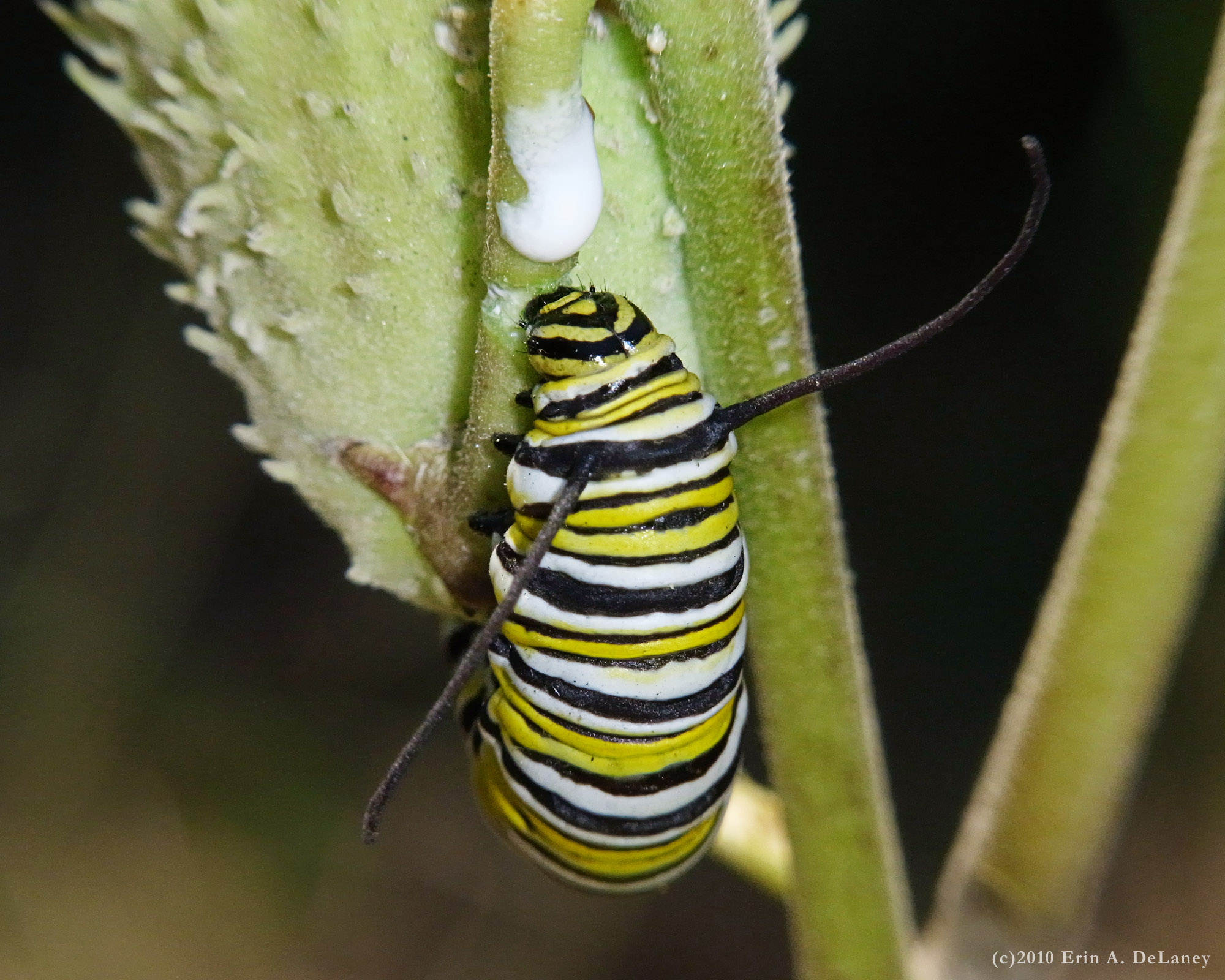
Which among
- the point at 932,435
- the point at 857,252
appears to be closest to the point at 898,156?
the point at 857,252

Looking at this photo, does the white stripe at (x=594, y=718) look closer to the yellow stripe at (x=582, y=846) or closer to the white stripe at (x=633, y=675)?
the white stripe at (x=633, y=675)

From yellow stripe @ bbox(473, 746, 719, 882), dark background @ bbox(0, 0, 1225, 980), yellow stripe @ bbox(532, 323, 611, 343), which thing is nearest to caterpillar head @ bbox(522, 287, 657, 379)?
yellow stripe @ bbox(532, 323, 611, 343)

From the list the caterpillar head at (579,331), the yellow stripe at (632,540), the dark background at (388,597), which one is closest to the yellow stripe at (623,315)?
the caterpillar head at (579,331)

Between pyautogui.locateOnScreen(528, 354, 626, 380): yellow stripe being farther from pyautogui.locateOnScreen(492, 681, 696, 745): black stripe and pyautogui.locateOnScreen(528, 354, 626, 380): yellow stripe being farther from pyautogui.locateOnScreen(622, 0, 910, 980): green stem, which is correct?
pyautogui.locateOnScreen(492, 681, 696, 745): black stripe

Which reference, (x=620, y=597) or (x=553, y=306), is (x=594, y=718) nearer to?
(x=620, y=597)

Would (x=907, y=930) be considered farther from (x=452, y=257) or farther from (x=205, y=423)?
(x=205, y=423)

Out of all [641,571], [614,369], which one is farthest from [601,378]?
[641,571]

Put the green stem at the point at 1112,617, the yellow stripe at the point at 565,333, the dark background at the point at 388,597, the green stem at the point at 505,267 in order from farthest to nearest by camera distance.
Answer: the dark background at the point at 388,597 → the green stem at the point at 1112,617 → the yellow stripe at the point at 565,333 → the green stem at the point at 505,267
